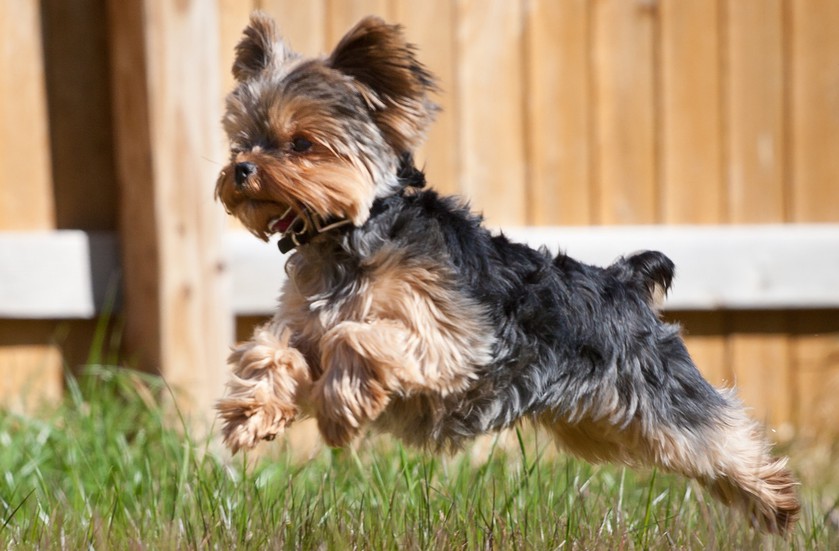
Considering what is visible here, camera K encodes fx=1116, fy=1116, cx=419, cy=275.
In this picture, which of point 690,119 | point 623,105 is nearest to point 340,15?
point 623,105

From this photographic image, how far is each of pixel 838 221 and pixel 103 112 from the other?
3503mm

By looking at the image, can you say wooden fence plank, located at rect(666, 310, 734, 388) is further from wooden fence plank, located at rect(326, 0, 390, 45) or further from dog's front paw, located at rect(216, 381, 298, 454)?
dog's front paw, located at rect(216, 381, 298, 454)

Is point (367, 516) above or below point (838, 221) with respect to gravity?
below

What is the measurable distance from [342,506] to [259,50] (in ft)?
4.31

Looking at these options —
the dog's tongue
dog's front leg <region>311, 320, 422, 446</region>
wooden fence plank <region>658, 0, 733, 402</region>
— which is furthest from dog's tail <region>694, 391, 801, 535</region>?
wooden fence plank <region>658, 0, 733, 402</region>

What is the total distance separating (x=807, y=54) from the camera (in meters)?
5.34

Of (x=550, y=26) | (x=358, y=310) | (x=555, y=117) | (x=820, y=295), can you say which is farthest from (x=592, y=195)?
(x=358, y=310)

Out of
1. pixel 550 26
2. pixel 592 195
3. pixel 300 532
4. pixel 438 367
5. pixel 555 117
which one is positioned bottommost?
pixel 300 532

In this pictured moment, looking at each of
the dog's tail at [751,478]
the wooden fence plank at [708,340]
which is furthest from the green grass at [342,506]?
the wooden fence plank at [708,340]

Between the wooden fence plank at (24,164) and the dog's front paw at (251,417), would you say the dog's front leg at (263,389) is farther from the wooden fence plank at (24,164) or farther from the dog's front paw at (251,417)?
the wooden fence plank at (24,164)

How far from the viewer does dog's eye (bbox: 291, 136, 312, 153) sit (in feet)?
9.55

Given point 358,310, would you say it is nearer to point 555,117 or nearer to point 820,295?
point 555,117

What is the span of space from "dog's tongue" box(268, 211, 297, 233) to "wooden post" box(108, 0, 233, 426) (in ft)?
5.73

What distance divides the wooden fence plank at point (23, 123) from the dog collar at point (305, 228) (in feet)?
7.74
